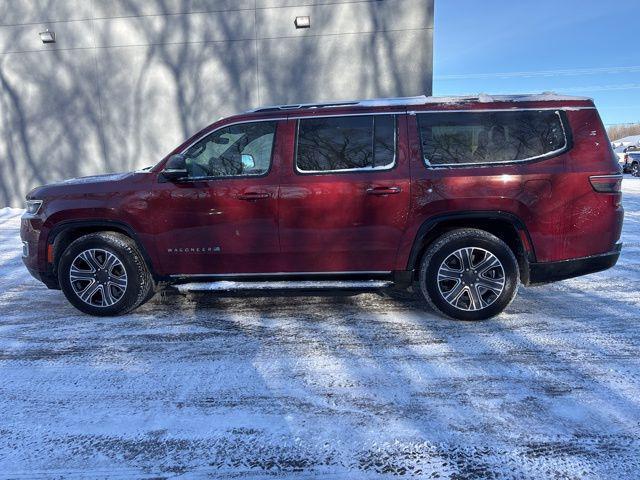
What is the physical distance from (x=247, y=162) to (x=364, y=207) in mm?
1168

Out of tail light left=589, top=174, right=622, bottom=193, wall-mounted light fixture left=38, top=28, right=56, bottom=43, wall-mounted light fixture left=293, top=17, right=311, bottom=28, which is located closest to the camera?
tail light left=589, top=174, right=622, bottom=193

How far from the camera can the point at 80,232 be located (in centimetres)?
403

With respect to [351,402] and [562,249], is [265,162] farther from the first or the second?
[562,249]

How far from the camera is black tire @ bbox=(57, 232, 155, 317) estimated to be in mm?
3867

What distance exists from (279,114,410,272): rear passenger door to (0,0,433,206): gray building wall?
6961mm

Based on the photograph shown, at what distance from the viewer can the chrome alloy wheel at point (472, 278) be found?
12.0 ft

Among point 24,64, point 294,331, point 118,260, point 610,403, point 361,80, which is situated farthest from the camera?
point 24,64

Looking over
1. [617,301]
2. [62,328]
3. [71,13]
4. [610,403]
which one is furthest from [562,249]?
[71,13]

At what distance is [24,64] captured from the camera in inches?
439

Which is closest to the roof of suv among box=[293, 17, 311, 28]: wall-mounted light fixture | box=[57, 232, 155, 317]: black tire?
box=[57, 232, 155, 317]: black tire

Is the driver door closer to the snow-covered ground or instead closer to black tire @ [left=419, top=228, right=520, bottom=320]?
the snow-covered ground

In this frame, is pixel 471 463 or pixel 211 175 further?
pixel 211 175

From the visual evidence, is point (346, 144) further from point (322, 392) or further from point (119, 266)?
point (119, 266)

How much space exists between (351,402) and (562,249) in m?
2.41
